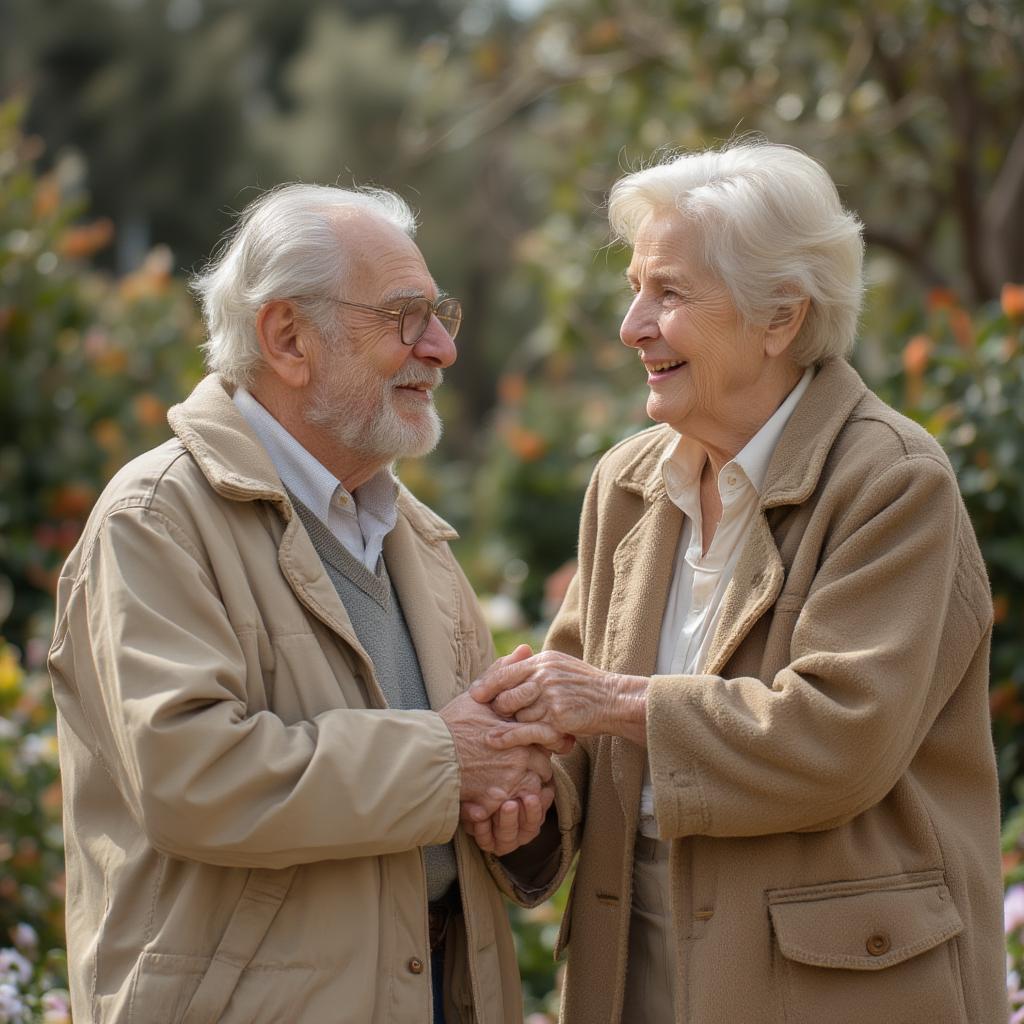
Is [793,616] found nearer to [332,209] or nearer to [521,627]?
[332,209]

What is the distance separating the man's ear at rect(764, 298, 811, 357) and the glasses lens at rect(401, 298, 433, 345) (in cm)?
68

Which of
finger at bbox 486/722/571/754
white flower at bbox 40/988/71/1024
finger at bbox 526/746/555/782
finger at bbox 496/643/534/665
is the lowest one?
white flower at bbox 40/988/71/1024

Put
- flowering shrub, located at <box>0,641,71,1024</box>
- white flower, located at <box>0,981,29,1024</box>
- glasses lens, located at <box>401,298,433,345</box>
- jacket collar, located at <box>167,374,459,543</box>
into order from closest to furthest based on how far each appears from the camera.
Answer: jacket collar, located at <box>167,374,459,543</box>, glasses lens, located at <box>401,298,433,345</box>, white flower, located at <box>0,981,29,1024</box>, flowering shrub, located at <box>0,641,71,1024</box>

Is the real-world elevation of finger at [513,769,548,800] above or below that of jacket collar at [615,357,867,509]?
below

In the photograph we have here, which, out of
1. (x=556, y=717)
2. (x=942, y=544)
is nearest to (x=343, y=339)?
(x=556, y=717)

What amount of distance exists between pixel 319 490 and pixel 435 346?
1.30ft

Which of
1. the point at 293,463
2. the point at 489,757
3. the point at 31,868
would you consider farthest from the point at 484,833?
the point at 31,868

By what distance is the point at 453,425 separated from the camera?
18594 mm

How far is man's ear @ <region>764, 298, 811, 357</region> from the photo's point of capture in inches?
105

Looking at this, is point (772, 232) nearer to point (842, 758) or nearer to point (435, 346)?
point (435, 346)

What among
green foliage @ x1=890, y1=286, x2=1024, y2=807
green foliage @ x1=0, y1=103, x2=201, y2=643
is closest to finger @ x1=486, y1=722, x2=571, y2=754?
green foliage @ x1=890, y1=286, x2=1024, y2=807

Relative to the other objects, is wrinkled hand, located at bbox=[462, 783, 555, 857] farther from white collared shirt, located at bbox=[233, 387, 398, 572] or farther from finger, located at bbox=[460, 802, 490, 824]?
white collared shirt, located at bbox=[233, 387, 398, 572]

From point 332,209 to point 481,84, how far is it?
18.0ft

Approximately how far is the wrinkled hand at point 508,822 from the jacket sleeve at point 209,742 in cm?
19
